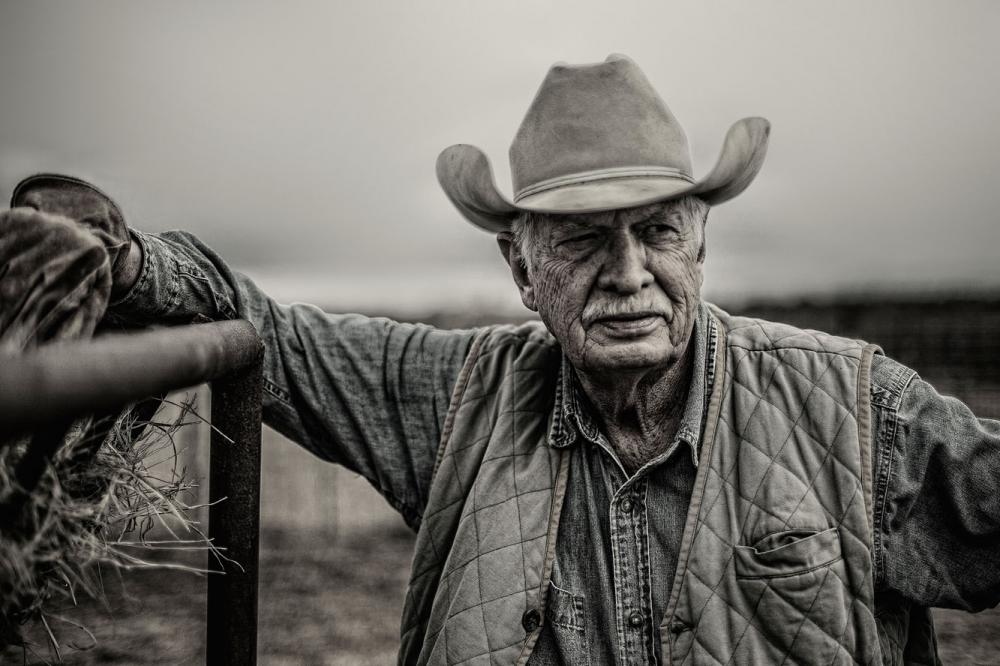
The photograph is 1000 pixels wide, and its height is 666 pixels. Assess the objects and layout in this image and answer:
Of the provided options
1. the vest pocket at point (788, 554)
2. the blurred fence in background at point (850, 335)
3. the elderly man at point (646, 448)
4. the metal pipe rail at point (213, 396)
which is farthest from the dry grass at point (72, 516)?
the blurred fence in background at point (850, 335)

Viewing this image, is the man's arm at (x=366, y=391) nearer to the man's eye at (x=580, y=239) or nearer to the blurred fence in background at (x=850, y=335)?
the man's eye at (x=580, y=239)

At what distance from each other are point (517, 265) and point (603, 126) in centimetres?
48

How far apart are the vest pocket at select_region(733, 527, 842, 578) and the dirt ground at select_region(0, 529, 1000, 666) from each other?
3.06 m

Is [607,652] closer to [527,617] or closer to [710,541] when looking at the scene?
[527,617]

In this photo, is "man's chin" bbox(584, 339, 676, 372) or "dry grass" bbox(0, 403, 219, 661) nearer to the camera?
"dry grass" bbox(0, 403, 219, 661)

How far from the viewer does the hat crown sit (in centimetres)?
201

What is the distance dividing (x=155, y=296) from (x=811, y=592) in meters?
1.60

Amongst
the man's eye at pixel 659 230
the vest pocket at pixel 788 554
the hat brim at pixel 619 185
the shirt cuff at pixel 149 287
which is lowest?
the vest pocket at pixel 788 554

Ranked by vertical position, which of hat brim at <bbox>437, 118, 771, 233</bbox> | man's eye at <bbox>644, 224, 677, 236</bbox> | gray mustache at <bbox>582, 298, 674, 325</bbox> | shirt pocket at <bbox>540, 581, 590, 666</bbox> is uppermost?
hat brim at <bbox>437, 118, 771, 233</bbox>

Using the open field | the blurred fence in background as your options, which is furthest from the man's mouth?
the blurred fence in background

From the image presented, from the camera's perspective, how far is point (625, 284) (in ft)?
6.29

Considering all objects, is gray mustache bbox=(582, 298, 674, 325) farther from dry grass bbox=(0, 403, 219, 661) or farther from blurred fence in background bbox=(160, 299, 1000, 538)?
blurred fence in background bbox=(160, 299, 1000, 538)

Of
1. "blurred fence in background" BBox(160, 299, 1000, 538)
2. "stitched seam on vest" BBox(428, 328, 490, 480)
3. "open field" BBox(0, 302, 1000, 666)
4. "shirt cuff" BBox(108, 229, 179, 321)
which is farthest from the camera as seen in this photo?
"blurred fence in background" BBox(160, 299, 1000, 538)

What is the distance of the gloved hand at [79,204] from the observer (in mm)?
1476
